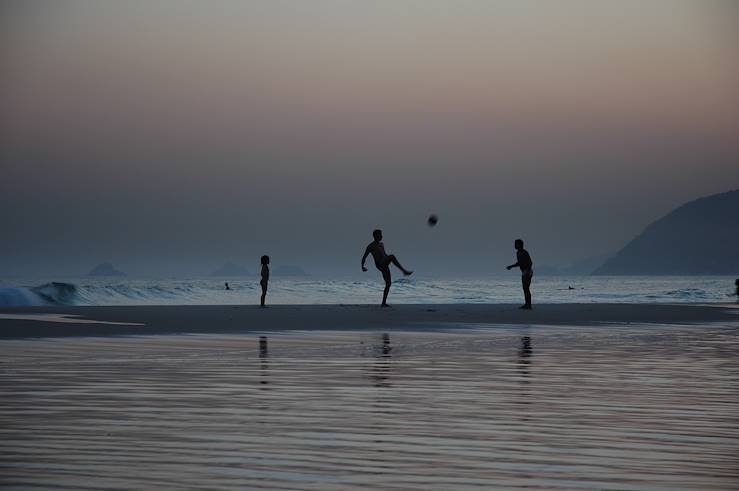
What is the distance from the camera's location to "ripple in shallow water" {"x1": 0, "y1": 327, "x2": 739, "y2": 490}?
613cm

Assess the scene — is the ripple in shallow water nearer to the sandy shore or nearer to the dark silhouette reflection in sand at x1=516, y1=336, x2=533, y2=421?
the dark silhouette reflection in sand at x1=516, y1=336, x2=533, y2=421

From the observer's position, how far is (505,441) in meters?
7.33

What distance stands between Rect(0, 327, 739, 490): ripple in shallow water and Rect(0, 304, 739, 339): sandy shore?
6.15 metres

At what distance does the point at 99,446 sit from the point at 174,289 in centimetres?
4797

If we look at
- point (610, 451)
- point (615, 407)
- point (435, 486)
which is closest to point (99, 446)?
point (435, 486)

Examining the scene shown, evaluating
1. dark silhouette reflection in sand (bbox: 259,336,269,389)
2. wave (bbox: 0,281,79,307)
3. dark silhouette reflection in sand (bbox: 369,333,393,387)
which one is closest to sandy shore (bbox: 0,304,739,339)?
dark silhouette reflection in sand (bbox: 259,336,269,389)

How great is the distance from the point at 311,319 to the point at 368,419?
1742 centimetres

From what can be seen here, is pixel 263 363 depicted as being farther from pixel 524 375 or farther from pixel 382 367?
pixel 524 375

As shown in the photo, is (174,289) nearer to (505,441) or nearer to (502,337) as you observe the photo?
(502,337)

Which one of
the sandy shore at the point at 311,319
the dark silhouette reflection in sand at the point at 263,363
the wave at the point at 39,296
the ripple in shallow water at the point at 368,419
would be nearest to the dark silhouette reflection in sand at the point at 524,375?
the ripple in shallow water at the point at 368,419

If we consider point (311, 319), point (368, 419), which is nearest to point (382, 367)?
point (368, 419)

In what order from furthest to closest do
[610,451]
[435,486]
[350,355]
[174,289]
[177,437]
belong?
[174,289], [350,355], [177,437], [610,451], [435,486]

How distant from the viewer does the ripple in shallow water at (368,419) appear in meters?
6.13

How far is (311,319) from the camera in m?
25.8
